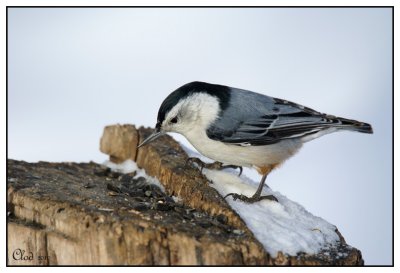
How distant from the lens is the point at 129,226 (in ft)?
9.50

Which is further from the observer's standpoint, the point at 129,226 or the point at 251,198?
the point at 251,198

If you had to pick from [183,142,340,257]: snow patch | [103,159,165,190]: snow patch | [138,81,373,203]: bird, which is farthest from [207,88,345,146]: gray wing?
[103,159,165,190]: snow patch

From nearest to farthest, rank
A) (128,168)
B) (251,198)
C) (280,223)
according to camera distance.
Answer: (280,223), (251,198), (128,168)

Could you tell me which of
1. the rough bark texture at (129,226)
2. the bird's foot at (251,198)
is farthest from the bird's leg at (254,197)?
the rough bark texture at (129,226)

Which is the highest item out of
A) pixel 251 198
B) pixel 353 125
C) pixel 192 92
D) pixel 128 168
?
pixel 192 92

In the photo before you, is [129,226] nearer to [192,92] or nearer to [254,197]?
[254,197]

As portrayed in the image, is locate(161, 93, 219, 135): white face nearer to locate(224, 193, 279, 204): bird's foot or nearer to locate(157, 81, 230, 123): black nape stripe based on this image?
locate(157, 81, 230, 123): black nape stripe

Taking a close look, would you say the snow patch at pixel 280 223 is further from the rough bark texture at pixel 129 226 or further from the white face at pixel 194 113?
the white face at pixel 194 113

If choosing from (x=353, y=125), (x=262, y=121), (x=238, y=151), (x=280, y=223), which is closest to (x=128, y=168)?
(x=238, y=151)

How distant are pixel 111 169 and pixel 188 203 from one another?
4.20ft

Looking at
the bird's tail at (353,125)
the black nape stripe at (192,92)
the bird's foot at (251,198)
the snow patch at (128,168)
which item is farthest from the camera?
the snow patch at (128,168)

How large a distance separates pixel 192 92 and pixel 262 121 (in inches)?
21.6

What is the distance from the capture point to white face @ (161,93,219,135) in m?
3.91

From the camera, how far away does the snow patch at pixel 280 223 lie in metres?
3.05
